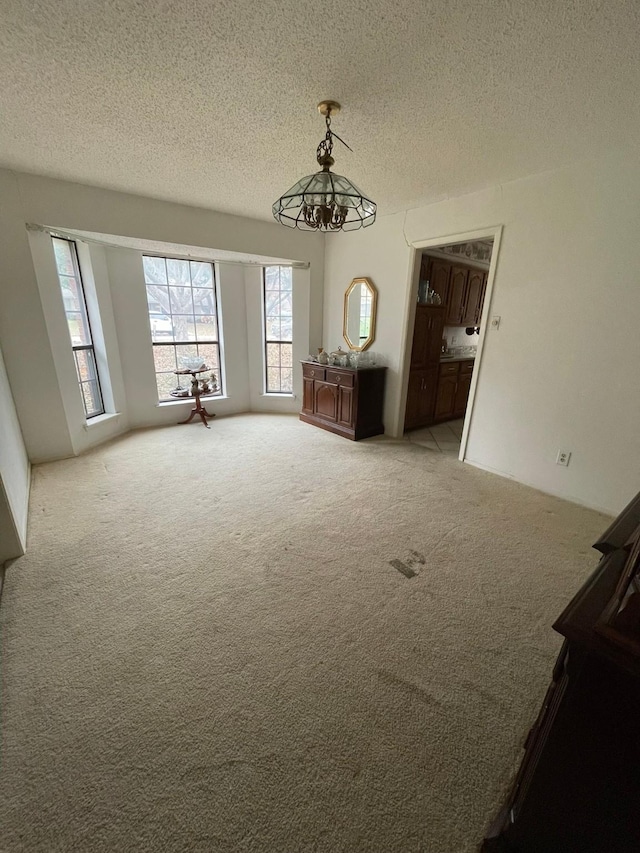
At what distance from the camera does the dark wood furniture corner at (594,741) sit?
1.95 feet

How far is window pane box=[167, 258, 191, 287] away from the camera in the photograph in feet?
14.3

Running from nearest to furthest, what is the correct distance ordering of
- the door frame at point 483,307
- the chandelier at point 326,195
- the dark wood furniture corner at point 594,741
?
the dark wood furniture corner at point 594,741 → the chandelier at point 326,195 → the door frame at point 483,307

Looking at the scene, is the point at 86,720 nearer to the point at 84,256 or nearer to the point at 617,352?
the point at 617,352

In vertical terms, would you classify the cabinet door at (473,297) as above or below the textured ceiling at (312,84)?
below

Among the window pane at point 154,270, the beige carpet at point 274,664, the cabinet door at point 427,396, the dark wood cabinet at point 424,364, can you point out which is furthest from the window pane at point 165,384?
the cabinet door at point 427,396

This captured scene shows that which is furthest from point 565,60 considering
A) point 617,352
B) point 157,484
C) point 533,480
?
point 157,484

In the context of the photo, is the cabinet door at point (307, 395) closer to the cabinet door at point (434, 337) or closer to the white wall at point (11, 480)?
the cabinet door at point (434, 337)

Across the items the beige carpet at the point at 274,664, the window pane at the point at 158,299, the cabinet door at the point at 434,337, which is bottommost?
the beige carpet at the point at 274,664

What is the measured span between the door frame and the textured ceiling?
0.52 meters

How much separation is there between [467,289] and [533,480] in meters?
2.84

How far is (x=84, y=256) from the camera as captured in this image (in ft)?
12.0

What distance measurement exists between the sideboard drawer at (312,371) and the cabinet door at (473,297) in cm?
217

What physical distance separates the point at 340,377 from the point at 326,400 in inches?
16.5

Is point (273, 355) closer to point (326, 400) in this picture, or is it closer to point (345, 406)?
point (326, 400)
